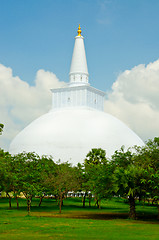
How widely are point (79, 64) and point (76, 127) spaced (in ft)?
56.9

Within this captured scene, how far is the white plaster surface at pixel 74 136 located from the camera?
78500 millimetres

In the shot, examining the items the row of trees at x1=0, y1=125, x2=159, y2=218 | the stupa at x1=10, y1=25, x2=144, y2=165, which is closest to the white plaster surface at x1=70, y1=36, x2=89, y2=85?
the stupa at x1=10, y1=25, x2=144, y2=165

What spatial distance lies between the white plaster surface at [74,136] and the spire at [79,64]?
27.2 ft

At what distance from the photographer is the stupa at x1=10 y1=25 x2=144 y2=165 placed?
78.8 m

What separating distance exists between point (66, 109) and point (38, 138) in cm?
1201

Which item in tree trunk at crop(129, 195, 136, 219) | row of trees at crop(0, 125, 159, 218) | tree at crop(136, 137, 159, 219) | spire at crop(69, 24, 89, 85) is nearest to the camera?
tree at crop(136, 137, 159, 219)

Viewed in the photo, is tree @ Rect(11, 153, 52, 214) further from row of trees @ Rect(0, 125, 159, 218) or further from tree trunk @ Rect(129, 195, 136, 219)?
tree trunk @ Rect(129, 195, 136, 219)

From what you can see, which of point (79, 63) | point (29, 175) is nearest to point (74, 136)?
point (79, 63)

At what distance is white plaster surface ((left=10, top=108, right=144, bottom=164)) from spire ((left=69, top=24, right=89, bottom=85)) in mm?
8277

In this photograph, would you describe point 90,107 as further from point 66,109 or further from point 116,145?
point 116,145

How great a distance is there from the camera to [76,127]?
265ft

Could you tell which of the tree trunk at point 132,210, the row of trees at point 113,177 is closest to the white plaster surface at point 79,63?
the row of trees at point 113,177

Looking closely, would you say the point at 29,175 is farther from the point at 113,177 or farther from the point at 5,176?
the point at 113,177

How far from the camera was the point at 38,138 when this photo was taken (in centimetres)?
8138
